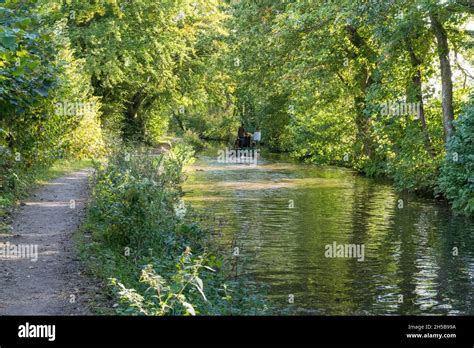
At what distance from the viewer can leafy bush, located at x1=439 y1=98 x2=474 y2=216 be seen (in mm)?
18484

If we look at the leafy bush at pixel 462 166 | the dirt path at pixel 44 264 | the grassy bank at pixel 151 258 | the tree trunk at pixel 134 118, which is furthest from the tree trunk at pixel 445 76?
the tree trunk at pixel 134 118

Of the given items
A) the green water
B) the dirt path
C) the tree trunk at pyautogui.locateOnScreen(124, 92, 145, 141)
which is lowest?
the green water

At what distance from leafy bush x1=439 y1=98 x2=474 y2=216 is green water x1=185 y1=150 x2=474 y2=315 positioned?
0.56m

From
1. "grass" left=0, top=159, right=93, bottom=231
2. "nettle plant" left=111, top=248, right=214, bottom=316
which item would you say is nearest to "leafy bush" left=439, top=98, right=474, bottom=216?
"grass" left=0, top=159, right=93, bottom=231

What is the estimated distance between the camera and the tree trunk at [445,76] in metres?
22.5

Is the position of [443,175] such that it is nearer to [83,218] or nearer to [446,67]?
[446,67]

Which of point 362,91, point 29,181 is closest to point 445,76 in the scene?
point 362,91

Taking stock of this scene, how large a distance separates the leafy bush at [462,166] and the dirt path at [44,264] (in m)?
9.88

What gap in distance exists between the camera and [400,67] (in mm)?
24891

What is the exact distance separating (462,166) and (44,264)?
12.3 m

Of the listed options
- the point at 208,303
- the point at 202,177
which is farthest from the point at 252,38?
the point at 208,303

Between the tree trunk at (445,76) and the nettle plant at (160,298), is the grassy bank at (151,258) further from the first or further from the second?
the tree trunk at (445,76)

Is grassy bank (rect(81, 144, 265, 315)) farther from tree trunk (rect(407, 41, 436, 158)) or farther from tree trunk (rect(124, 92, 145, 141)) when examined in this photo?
tree trunk (rect(124, 92, 145, 141))

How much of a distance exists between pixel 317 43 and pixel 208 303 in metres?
21.9
